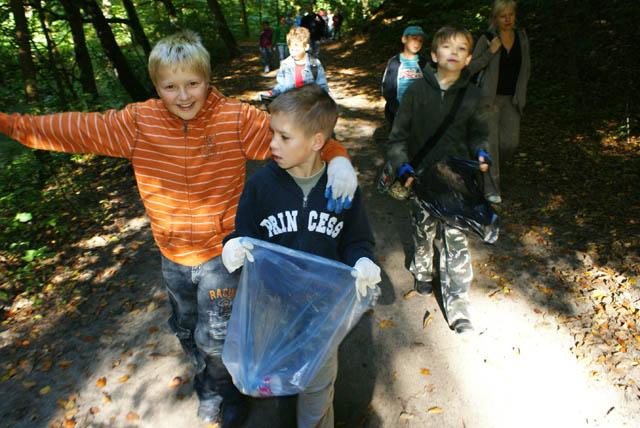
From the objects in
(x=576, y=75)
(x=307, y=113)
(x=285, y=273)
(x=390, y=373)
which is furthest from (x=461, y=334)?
(x=576, y=75)

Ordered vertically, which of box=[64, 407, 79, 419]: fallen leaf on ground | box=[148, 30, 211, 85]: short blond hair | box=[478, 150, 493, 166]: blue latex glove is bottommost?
box=[64, 407, 79, 419]: fallen leaf on ground

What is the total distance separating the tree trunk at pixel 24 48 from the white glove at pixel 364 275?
7.11m

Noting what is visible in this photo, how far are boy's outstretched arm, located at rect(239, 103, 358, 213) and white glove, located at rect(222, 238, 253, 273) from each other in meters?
0.45

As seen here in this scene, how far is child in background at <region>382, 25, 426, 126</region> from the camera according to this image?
5.05 m

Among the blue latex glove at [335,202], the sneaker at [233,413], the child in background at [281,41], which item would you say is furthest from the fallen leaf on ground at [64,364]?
the child in background at [281,41]

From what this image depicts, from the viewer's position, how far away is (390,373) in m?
3.24

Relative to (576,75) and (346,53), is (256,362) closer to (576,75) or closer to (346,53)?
(576,75)

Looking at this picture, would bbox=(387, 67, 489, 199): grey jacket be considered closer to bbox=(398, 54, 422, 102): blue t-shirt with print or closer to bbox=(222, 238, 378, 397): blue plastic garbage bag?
bbox=(222, 238, 378, 397): blue plastic garbage bag

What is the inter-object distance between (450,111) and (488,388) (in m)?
2.10

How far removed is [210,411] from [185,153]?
70.4 inches

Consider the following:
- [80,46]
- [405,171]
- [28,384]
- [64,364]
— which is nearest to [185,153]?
[405,171]

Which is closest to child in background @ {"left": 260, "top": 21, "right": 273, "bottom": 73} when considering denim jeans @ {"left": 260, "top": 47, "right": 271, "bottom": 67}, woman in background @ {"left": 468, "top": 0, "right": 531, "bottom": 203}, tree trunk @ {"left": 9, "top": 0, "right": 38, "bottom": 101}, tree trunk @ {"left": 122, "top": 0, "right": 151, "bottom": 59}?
denim jeans @ {"left": 260, "top": 47, "right": 271, "bottom": 67}

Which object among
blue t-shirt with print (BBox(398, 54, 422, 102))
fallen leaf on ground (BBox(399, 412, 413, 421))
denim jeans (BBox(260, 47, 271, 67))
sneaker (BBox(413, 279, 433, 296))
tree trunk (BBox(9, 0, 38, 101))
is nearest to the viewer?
fallen leaf on ground (BBox(399, 412, 413, 421))

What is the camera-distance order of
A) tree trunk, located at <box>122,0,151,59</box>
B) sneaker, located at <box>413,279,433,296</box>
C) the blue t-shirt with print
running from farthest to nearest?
Answer: 1. tree trunk, located at <box>122,0,151,59</box>
2. the blue t-shirt with print
3. sneaker, located at <box>413,279,433,296</box>
